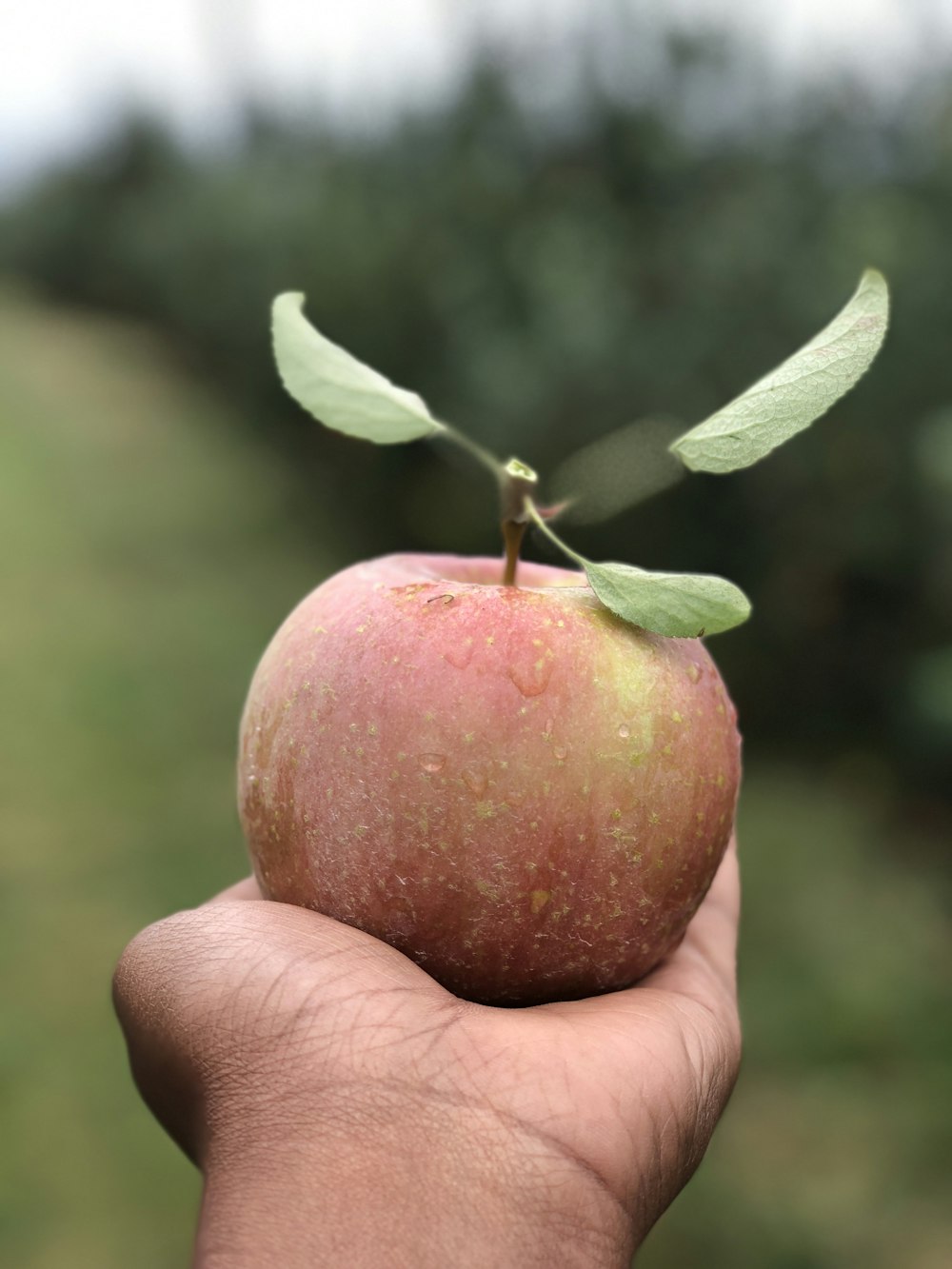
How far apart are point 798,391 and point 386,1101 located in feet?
2.44

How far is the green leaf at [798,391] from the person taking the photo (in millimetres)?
1181

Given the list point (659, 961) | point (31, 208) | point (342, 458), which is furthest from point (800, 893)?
point (31, 208)

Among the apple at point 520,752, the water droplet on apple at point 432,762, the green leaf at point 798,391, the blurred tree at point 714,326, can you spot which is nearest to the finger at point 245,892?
the apple at point 520,752

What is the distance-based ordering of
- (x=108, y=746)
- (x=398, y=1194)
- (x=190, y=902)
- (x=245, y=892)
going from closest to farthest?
(x=398, y=1194), (x=245, y=892), (x=190, y=902), (x=108, y=746)

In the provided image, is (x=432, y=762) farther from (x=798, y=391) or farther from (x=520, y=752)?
(x=798, y=391)

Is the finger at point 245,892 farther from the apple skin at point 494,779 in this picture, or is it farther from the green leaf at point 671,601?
the green leaf at point 671,601

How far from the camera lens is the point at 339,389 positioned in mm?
1307

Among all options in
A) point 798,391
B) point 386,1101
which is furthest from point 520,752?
point 798,391

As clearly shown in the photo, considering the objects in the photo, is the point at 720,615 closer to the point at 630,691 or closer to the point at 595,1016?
the point at 630,691

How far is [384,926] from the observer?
1151mm

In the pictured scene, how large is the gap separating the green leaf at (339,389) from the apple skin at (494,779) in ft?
0.59

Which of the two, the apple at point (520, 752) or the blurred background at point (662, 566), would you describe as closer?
the apple at point (520, 752)

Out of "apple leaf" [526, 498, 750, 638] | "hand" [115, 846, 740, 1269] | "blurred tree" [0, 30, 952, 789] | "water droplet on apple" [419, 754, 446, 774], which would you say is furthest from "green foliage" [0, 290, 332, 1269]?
"apple leaf" [526, 498, 750, 638]

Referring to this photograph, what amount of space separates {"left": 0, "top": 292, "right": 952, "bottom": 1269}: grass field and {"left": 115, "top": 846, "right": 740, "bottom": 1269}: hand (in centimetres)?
153
